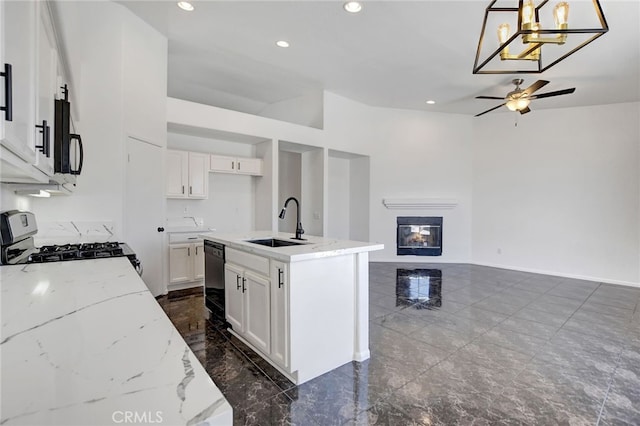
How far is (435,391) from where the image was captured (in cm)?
206

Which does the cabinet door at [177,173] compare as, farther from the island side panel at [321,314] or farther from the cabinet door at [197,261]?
the island side panel at [321,314]

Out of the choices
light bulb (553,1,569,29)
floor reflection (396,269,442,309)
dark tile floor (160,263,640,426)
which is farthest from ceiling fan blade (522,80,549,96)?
floor reflection (396,269,442,309)

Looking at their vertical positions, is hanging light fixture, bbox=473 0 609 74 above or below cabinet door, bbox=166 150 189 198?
above

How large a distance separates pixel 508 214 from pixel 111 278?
6.90 meters

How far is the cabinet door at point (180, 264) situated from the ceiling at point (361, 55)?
2762mm

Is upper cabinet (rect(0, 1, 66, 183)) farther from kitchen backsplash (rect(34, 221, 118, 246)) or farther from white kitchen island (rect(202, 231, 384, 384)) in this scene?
kitchen backsplash (rect(34, 221, 118, 246))

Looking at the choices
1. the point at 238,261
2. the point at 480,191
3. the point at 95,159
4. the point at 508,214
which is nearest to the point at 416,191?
the point at 480,191

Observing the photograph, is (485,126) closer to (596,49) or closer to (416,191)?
(416,191)

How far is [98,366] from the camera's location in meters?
0.62

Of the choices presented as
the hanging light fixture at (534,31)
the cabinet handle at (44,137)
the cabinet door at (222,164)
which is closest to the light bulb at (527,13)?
the hanging light fixture at (534,31)

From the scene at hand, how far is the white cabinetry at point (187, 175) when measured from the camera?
462 centimetres

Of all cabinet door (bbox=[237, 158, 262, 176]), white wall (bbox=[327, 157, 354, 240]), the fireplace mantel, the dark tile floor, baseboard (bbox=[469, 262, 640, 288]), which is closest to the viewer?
the dark tile floor

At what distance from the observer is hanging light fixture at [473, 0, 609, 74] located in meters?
2.27

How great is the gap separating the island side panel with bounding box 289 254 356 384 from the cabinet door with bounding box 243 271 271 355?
28 cm
